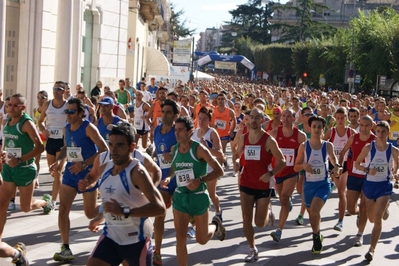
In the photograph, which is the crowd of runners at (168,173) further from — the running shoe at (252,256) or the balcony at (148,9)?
the balcony at (148,9)

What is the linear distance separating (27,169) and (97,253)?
3329 mm

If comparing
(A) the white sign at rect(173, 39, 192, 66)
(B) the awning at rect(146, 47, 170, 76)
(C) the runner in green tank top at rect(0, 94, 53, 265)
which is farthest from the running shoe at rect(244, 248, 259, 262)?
(A) the white sign at rect(173, 39, 192, 66)

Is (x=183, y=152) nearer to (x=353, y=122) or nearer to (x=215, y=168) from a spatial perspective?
(x=215, y=168)

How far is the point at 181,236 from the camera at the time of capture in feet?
24.2

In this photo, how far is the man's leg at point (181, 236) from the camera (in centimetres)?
730

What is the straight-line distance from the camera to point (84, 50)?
29406mm

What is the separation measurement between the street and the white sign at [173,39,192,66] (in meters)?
36.3

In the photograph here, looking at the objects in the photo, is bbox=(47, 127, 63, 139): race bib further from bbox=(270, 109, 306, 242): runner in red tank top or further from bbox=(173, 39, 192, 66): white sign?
bbox=(173, 39, 192, 66): white sign

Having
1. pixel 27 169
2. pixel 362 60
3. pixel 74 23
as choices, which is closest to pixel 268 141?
pixel 27 169

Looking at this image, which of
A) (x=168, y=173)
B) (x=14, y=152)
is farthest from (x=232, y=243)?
(x=14, y=152)

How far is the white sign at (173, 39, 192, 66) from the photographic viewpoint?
47594 millimetres

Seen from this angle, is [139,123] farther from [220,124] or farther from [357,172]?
[357,172]

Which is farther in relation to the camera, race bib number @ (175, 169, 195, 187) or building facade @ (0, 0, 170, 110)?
building facade @ (0, 0, 170, 110)

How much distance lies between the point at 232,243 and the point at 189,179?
2564 millimetres
